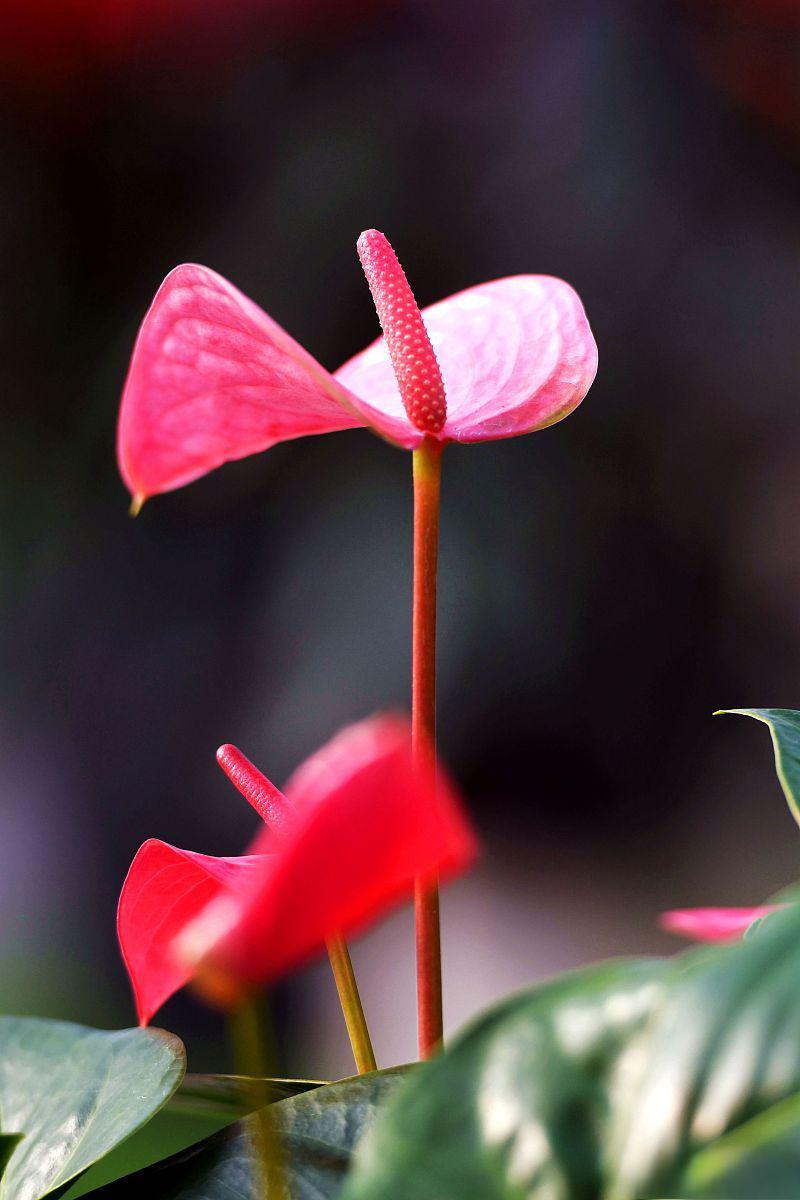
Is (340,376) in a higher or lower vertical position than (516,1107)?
higher

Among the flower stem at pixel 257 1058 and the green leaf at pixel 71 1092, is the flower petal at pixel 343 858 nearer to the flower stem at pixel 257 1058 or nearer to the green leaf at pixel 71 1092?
the flower stem at pixel 257 1058

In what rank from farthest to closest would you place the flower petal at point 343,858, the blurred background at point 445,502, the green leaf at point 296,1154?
the blurred background at point 445,502, the green leaf at point 296,1154, the flower petal at point 343,858

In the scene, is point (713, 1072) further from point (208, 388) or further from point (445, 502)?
point (445, 502)

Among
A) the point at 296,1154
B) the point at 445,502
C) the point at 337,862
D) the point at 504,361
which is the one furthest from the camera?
the point at 445,502

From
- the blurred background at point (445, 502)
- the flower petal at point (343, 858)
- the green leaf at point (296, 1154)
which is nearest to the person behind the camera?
the flower petal at point (343, 858)

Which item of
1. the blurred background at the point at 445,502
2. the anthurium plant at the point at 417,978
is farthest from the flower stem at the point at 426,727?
the blurred background at the point at 445,502

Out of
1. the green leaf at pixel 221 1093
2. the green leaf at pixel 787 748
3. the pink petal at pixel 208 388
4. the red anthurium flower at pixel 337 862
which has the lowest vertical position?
the green leaf at pixel 221 1093

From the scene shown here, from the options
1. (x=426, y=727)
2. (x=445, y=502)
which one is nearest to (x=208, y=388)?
(x=426, y=727)
